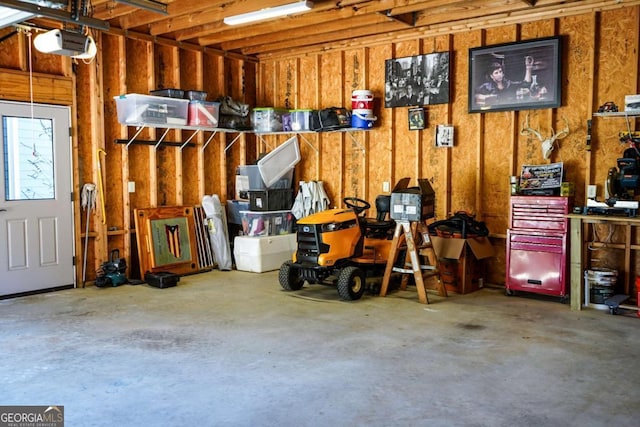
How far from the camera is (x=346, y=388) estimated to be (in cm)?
364

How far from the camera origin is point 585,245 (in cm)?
618

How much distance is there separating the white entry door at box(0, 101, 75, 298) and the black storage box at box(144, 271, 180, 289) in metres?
0.91

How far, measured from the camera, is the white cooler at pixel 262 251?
783 cm

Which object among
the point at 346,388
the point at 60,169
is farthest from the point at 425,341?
the point at 60,169

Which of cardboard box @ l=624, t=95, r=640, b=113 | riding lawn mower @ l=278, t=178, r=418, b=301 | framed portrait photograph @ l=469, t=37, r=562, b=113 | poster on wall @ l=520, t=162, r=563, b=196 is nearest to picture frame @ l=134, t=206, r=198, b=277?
riding lawn mower @ l=278, t=178, r=418, b=301

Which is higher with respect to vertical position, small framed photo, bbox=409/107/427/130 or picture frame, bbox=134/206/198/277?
small framed photo, bbox=409/107/427/130

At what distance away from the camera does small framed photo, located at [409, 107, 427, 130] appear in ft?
24.0

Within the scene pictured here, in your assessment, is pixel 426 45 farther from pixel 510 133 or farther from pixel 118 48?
pixel 118 48

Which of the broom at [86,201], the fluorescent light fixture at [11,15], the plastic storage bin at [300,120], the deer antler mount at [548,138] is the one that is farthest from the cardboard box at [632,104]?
the broom at [86,201]

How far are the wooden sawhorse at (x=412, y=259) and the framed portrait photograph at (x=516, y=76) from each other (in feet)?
6.29

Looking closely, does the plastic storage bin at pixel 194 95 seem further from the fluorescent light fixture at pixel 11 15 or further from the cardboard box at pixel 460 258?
the fluorescent light fixture at pixel 11 15

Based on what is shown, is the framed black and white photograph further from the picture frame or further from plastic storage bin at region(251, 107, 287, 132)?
the picture frame

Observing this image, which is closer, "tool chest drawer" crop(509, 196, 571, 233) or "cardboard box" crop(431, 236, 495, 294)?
"tool chest drawer" crop(509, 196, 571, 233)

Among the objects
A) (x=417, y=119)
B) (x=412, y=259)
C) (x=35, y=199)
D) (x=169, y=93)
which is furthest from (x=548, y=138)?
(x=35, y=199)
